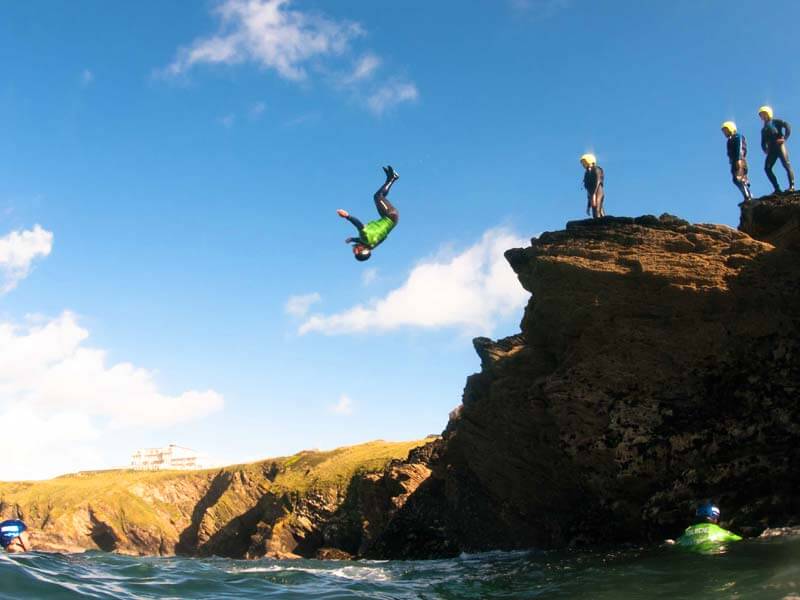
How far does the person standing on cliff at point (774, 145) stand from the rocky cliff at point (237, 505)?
2420 cm

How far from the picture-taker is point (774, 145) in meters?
16.7

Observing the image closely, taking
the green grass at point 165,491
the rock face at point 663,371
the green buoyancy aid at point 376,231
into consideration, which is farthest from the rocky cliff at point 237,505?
the green buoyancy aid at point 376,231

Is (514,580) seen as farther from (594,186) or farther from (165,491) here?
(165,491)

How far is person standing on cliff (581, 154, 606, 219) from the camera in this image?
62.7 feet

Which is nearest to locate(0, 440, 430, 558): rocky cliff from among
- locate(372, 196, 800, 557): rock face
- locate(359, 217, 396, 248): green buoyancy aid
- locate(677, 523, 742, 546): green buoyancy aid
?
locate(372, 196, 800, 557): rock face

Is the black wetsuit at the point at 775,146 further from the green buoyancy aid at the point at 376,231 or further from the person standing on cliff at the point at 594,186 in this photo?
the green buoyancy aid at the point at 376,231

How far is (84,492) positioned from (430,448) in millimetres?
75559

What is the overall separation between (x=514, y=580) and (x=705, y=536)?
174 inches

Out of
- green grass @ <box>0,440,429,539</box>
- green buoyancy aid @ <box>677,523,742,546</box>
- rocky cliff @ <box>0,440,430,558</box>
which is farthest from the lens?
green grass @ <box>0,440,429,539</box>

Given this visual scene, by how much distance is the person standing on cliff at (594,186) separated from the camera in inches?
752

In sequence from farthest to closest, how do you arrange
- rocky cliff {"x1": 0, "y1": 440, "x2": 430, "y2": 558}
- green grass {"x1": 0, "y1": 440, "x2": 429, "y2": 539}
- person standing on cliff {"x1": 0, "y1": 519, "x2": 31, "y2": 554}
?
green grass {"x1": 0, "y1": 440, "x2": 429, "y2": 539}
rocky cliff {"x1": 0, "y1": 440, "x2": 430, "y2": 558}
person standing on cliff {"x1": 0, "y1": 519, "x2": 31, "y2": 554}

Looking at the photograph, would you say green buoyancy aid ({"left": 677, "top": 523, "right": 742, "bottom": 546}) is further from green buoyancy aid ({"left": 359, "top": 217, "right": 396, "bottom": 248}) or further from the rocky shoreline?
green buoyancy aid ({"left": 359, "top": 217, "right": 396, "bottom": 248})

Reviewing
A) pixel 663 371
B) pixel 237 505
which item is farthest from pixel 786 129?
pixel 237 505

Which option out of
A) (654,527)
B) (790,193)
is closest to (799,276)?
(790,193)
